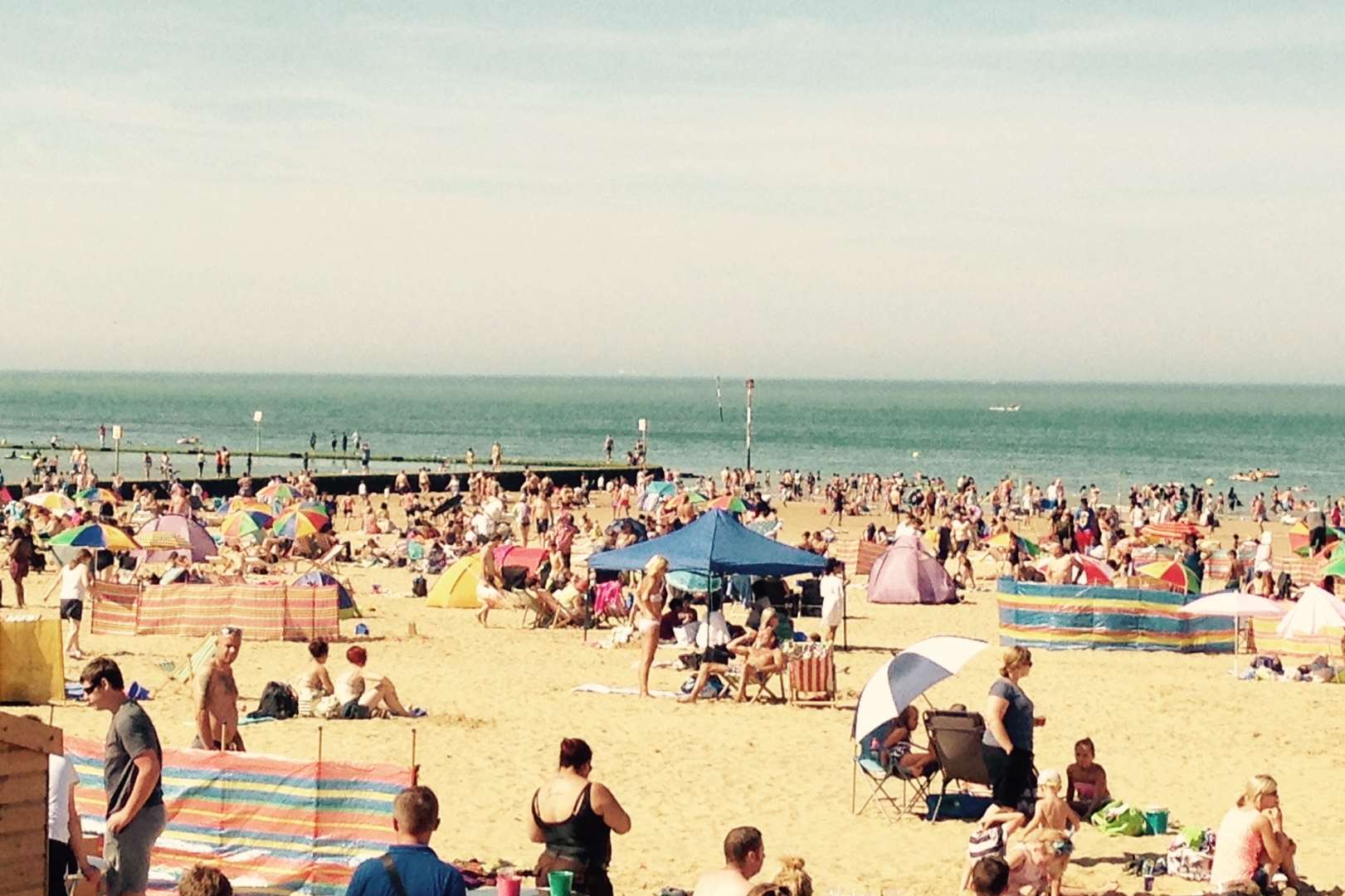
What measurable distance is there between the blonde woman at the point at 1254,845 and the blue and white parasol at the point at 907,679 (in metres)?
2.66

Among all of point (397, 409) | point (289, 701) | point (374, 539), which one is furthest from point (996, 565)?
point (397, 409)

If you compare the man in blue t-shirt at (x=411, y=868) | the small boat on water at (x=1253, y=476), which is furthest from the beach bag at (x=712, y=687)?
the small boat on water at (x=1253, y=476)

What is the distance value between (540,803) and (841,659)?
13.8 meters

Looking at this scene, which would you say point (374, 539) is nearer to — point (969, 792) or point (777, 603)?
point (777, 603)

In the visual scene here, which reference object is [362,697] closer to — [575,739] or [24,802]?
[575,739]

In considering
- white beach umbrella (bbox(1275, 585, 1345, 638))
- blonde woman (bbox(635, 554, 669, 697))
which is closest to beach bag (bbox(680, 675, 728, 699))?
blonde woman (bbox(635, 554, 669, 697))

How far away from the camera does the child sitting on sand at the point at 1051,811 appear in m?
10.8

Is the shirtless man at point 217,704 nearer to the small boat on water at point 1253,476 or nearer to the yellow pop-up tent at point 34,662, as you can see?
the yellow pop-up tent at point 34,662

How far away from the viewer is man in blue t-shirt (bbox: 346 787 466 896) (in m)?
5.67

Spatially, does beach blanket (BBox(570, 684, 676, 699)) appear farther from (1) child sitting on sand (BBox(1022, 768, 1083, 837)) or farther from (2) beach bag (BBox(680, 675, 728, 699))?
(1) child sitting on sand (BBox(1022, 768, 1083, 837))

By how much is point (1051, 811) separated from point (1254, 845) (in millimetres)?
1223

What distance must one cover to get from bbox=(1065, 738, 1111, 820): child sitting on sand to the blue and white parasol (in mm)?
1083

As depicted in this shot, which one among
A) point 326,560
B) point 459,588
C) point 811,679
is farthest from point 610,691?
point 326,560

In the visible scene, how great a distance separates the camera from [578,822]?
7586mm
